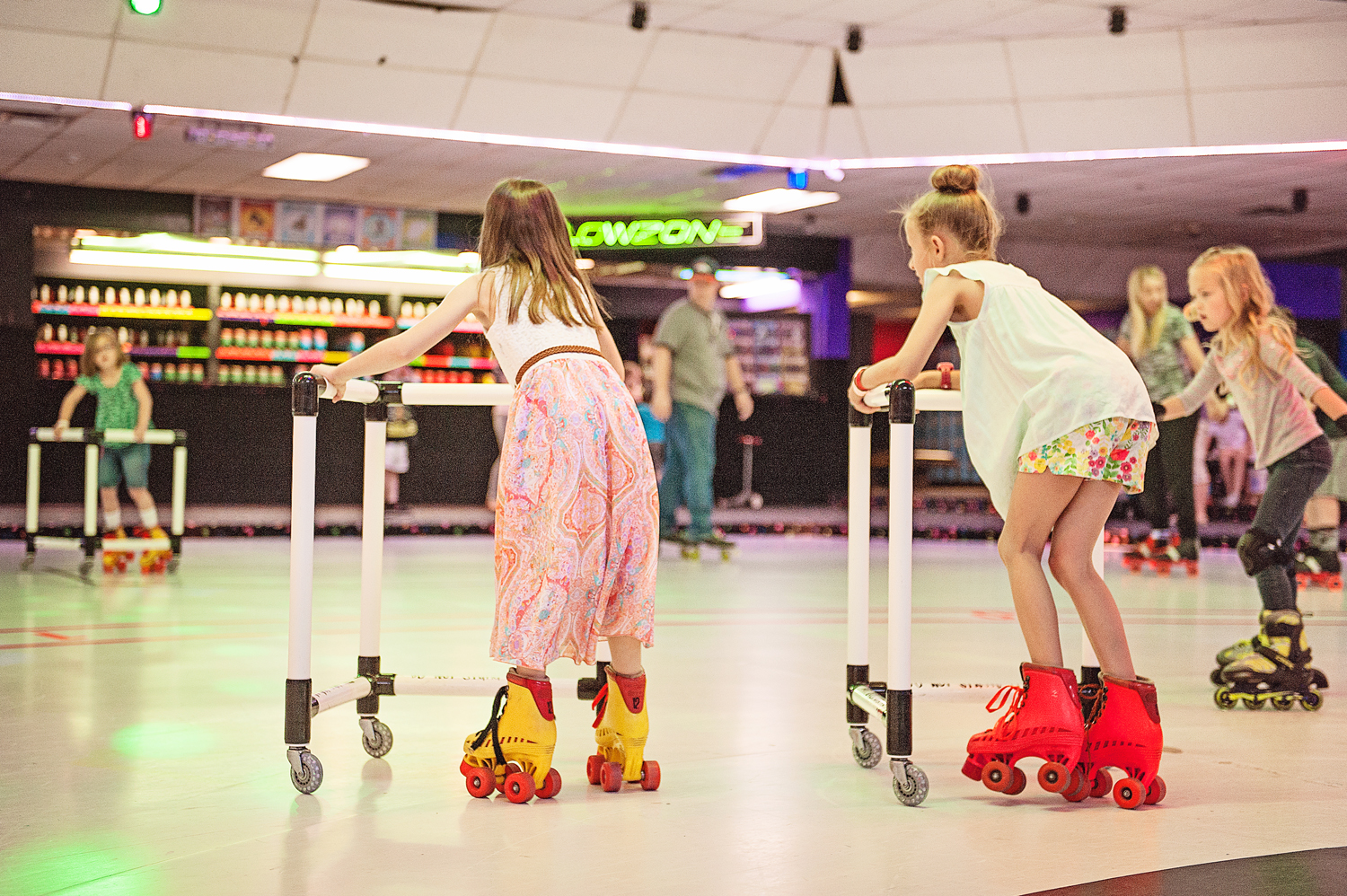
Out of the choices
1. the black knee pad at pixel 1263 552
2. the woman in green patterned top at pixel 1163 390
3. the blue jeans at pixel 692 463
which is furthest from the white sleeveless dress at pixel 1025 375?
the blue jeans at pixel 692 463

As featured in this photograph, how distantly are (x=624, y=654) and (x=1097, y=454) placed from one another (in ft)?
3.21

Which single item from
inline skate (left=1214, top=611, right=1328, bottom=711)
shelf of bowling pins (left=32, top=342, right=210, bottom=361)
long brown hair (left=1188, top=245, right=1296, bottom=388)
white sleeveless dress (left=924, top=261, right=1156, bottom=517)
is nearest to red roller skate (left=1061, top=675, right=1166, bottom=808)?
white sleeveless dress (left=924, top=261, right=1156, bottom=517)

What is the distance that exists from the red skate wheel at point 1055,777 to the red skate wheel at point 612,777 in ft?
2.59

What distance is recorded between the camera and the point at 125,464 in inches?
275

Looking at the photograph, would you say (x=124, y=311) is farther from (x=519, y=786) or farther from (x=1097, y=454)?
(x=1097, y=454)

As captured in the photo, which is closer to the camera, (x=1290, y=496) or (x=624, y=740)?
(x=624, y=740)

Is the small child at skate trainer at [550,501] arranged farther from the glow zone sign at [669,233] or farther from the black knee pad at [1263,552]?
the glow zone sign at [669,233]

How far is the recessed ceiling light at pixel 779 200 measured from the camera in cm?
1139

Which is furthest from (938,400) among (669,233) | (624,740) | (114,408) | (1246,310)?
(669,233)

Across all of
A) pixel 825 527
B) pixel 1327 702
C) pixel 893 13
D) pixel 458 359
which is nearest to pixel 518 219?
pixel 1327 702

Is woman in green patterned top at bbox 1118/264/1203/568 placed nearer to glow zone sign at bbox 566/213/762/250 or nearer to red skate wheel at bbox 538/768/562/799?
glow zone sign at bbox 566/213/762/250

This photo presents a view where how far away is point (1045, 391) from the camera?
2467 millimetres

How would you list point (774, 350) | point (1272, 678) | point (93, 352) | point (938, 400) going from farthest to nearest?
point (774, 350) → point (93, 352) → point (1272, 678) → point (938, 400)

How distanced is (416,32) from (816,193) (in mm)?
4373
